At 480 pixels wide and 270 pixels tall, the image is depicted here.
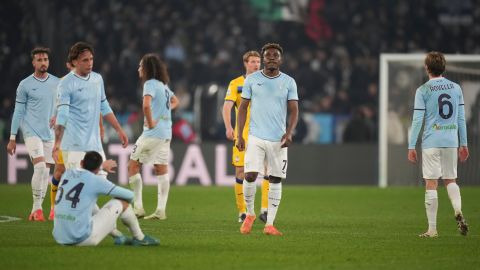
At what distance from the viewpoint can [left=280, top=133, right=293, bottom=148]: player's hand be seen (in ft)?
39.7

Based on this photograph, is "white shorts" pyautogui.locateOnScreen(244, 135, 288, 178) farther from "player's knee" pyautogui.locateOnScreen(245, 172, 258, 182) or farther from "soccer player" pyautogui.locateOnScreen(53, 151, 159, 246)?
"soccer player" pyautogui.locateOnScreen(53, 151, 159, 246)

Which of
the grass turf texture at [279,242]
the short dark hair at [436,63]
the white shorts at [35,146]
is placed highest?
the short dark hair at [436,63]

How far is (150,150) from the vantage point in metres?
14.8

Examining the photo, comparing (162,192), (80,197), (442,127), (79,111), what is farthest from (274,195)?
(162,192)

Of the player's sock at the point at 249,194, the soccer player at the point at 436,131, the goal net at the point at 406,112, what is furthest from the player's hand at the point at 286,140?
the goal net at the point at 406,112

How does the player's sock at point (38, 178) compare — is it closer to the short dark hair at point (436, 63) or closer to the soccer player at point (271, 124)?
the soccer player at point (271, 124)

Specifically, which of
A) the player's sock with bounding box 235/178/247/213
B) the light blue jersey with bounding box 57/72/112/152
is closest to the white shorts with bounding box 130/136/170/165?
the player's sock with bounding box 235/178/247/213

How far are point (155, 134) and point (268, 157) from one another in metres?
2.87

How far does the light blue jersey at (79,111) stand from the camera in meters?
12.2

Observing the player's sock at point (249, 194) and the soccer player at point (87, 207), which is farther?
the player's sock at point (249, 194)

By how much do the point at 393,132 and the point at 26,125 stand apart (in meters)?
11.3

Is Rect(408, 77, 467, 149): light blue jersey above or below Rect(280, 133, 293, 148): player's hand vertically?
Result: above

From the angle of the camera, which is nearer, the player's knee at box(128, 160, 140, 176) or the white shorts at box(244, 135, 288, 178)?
the white shorts at box(244, 135, 288, 178)

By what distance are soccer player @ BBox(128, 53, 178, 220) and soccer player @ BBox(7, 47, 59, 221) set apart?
121 centimetres
